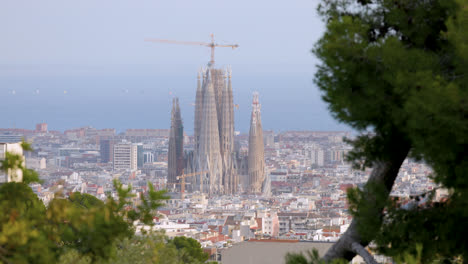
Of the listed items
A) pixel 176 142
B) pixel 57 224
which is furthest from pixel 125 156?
pixel 57 224

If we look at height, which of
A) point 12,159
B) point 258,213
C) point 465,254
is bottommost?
point 258,213

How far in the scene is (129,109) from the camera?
483ft

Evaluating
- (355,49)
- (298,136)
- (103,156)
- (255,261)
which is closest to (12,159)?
(355,49)

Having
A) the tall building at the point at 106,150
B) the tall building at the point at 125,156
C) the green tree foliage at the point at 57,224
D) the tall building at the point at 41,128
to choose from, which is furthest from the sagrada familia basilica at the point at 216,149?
the green tree foliage at the point at 57,224

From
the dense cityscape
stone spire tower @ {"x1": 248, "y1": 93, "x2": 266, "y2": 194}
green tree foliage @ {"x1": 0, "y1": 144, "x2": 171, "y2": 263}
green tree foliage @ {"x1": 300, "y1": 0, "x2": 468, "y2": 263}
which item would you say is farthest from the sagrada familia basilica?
green tree foliage @ {"x1": 300, "y1": 0, "x2": 468, "y2": 263}

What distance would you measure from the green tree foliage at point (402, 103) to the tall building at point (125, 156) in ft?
286

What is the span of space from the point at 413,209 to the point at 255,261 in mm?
13067

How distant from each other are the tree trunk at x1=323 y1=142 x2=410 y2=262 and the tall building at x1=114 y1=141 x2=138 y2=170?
8688 cm

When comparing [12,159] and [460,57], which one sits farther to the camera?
[12,159]

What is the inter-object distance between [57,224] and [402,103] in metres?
1.98

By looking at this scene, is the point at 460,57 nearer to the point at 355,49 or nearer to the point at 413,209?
the point at 355,49

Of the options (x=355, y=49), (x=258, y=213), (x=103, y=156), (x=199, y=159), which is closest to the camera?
(x=355, y=49)

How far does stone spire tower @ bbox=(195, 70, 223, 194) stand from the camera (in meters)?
62.7

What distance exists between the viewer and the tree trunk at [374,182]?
484 cm
